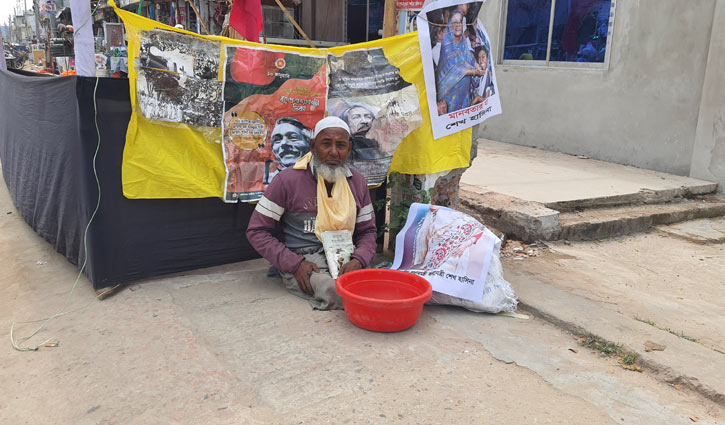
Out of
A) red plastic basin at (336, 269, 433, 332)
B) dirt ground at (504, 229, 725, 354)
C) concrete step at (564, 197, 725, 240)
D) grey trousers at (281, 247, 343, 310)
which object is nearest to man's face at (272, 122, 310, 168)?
grey trousers at (281, 247, 343, 310)

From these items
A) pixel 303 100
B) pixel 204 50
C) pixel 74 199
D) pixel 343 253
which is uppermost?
pixel 204 50

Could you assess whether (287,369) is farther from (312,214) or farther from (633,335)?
(633,335)

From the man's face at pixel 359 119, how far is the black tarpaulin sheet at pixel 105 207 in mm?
936

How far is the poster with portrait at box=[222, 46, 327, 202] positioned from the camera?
3354 mm

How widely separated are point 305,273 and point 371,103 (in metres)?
1.28

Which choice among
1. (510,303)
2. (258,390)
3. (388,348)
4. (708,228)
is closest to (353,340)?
(388,348)

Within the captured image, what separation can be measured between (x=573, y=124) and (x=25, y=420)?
7.85 m

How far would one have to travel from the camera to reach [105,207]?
321cm

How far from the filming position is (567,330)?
3.09 metres

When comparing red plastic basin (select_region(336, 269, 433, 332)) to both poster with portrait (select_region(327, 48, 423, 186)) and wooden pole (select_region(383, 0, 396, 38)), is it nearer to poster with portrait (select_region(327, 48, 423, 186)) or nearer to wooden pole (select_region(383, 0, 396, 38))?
poster with portrait (select_region(327, 48, 423, 186))

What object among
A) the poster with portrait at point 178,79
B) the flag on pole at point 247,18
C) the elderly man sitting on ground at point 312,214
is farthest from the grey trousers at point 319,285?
the flag on pole at point 247,18

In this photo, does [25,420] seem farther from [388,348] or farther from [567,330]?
[567,330]

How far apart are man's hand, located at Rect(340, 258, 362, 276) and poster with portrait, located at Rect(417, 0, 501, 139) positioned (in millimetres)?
1147

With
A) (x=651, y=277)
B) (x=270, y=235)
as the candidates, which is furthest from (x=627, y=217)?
(x=270, y=235)
